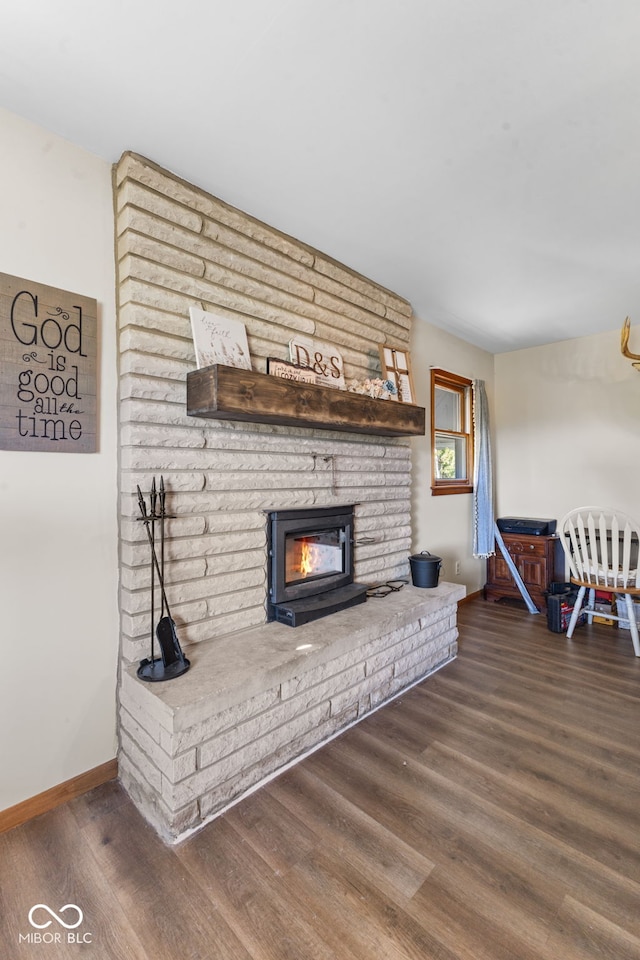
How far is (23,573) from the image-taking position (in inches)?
68.3

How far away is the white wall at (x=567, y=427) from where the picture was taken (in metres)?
4.24

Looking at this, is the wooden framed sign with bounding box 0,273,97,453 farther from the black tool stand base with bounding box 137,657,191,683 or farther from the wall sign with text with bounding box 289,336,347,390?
the wall sign with text with bounding box 289,336,347,390

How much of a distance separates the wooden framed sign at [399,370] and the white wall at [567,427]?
2.06 metres

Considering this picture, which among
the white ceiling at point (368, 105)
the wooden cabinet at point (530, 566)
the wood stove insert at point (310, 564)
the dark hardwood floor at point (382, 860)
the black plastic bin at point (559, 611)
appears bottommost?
the dark hardwood floor at point (382, 860)

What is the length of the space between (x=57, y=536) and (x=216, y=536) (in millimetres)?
710

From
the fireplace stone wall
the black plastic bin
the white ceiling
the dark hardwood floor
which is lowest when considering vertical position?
the dark hardwood floor

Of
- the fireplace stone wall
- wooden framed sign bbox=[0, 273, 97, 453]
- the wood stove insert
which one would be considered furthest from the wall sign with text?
wooden framed sign bbox=[0, 273, 97, 453]

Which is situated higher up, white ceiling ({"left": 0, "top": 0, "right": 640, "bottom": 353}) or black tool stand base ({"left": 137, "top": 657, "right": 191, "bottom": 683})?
white ceiling ({"left": 0, "top": 0, "right": 640, "bottom": 353})

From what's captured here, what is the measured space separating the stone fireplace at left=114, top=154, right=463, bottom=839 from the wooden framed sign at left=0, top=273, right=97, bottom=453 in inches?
6.1

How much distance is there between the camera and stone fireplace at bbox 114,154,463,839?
175 centimetres

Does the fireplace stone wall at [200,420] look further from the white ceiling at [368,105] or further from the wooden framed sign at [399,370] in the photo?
the wooden framed sign at [399,370]

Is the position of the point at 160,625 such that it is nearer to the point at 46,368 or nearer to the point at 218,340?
the point at 46,368

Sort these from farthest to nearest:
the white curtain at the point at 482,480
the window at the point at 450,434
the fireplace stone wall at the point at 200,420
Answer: the white curtain at the point at 482,480
the window at the point at 450,434
the fireplace stone wall at the point at 200,420

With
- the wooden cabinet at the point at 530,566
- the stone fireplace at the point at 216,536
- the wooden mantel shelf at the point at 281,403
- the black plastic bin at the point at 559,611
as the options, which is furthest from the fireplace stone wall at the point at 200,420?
the wooden cabinet at the point at 530,566
